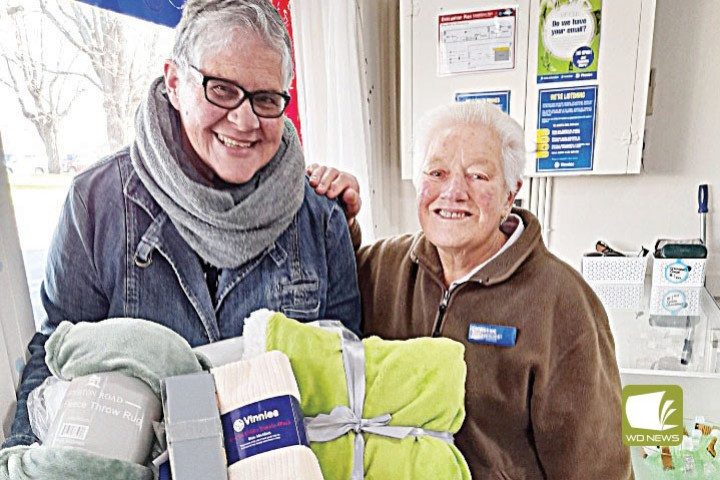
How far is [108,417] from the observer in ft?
1.95

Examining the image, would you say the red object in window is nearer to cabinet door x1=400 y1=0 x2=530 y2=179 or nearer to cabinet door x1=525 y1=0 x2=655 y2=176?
cabinet door x1=400 y1=0 x2=530 y2=179

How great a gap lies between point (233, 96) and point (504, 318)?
0.66 metres

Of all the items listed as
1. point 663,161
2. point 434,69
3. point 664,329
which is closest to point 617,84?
point 663,161

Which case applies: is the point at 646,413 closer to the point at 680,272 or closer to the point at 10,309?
the point at 680,272

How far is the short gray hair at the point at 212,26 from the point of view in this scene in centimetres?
81

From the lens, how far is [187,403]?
62 cm

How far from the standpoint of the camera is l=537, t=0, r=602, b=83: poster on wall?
1.90 meters

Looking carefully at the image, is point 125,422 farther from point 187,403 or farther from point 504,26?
point 504,26

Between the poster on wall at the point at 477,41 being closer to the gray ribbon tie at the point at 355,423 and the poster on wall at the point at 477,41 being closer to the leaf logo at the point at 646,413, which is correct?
the leaf logo at the point at 646,413

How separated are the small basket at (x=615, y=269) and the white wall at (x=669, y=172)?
224 mm

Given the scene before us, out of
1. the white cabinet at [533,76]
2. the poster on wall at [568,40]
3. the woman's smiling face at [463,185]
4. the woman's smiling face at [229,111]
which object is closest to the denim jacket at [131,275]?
the woman's smiling face at [229,111]

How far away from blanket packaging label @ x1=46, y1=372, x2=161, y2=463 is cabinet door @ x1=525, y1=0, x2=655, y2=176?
181 centimetres

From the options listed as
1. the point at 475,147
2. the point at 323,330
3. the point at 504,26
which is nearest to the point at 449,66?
the point at 504,26

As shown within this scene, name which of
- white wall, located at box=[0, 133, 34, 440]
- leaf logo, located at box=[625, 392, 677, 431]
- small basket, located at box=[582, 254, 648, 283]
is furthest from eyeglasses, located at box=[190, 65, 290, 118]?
small basket, located at box=[582, 254, 648, 283]
